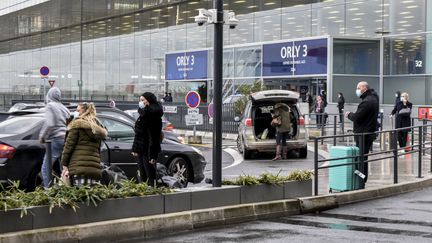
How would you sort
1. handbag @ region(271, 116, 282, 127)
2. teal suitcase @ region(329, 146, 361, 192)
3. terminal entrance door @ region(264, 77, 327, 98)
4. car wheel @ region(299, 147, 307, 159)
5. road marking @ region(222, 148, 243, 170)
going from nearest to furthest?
teal suitcase @ region(329, 146, 361, 192)
handbag @ region(271, 116, 282, 127)
road marking @ region(222, 148, 243, 170)
car wheel @ region(299, 147, 307, 159)
terminal entrance door @ region(264, 77, 327, 98)

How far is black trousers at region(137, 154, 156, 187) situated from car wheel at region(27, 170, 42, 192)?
1.69 meters

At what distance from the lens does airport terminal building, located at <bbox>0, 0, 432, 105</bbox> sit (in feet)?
117

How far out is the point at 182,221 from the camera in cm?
881

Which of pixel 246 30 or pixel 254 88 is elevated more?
pixel 246 30

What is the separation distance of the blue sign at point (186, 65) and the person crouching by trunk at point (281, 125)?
2698cm

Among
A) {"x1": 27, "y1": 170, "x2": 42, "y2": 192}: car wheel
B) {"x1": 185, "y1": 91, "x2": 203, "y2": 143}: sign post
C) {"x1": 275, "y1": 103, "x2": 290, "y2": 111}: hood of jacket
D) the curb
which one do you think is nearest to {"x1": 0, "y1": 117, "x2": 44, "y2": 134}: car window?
{"x1": 27, "y1": 170, "x2": 42, "y2": 192}: car wheel

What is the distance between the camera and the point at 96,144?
30.1 ft

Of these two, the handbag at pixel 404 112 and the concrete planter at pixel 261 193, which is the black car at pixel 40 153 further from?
the handbag at pixel 404 112

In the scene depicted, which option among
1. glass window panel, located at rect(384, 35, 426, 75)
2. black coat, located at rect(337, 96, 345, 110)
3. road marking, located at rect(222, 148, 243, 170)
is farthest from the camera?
glass window panel, located at rect(384, 35, 426, 75)

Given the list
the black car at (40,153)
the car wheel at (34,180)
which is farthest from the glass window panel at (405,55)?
the car wheel at (34,180)

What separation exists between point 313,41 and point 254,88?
729cm

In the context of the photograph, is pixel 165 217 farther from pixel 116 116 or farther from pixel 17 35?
pixel 17 35

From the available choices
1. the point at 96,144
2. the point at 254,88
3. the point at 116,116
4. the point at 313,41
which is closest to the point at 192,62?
the point at 313,41

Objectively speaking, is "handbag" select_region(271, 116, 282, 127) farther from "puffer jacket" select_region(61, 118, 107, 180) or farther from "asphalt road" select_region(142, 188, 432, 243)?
"puffer jacket" select_region(61, 118, 107, 180)
